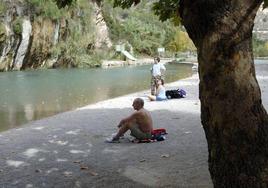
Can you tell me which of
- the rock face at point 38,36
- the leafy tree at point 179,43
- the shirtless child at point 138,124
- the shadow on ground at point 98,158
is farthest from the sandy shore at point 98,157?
the leafy tree at point 179,43

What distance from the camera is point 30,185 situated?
7.05 meters

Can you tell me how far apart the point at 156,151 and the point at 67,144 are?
2.11m

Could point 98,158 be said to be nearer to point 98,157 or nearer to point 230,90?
point 98,157

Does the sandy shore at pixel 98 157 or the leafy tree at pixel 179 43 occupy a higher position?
the leafy tree at pixel 179 43

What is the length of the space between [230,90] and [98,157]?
4.78 m

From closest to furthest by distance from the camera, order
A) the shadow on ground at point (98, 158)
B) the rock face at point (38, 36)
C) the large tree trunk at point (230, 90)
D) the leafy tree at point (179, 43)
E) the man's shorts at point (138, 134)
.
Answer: the large tree trunk at point (230, 90) → the shadow on ground at point (98, 158) → the man's shorts at point (138, 134) → the rock face at point (38, 36) → the leafy tree at point (179, 43)

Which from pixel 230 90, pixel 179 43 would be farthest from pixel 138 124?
pixel 179 43

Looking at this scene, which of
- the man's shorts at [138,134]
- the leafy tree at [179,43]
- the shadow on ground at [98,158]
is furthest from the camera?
the leafy tree at [179,43]

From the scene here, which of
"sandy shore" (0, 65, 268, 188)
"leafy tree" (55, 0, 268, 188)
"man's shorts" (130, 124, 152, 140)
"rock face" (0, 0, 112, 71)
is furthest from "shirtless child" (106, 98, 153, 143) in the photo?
"rock face" (0, 0, 112, 71)

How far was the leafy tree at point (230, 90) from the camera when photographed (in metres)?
4.47

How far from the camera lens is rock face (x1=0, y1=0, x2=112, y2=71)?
2474 inches

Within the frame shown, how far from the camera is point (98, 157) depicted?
29.4 ft

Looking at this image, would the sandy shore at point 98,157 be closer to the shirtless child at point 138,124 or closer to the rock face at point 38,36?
the shirtless child at point 138,124

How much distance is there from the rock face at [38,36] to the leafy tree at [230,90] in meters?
59.7
